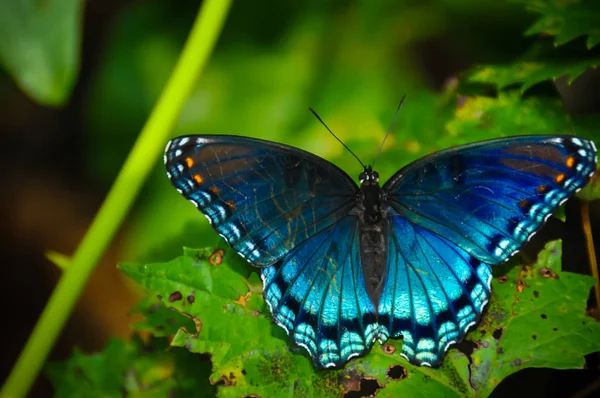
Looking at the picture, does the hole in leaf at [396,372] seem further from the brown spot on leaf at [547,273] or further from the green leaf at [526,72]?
the green leaf at [526,72]

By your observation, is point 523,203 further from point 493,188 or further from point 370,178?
point 370,178

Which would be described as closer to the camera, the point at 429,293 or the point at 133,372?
the point at 429,293

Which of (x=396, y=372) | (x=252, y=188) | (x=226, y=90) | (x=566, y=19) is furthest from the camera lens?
(x=226, y=90)

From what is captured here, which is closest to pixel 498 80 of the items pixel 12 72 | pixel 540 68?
pixel 540 68

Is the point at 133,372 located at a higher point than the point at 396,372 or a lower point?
lower

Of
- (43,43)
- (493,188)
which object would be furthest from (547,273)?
(43,43)

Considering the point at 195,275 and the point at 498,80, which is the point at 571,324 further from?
the point at 195,275

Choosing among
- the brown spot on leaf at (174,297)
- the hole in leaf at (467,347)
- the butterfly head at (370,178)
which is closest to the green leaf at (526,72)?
the butterfly head at (370,178)

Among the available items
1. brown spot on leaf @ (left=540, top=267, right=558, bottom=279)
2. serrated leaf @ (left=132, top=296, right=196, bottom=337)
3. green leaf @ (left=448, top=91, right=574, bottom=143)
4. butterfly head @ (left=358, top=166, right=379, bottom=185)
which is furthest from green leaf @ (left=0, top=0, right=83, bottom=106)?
brown spot on leaf @ (left=540, top=267, right=558, bottom=279)
